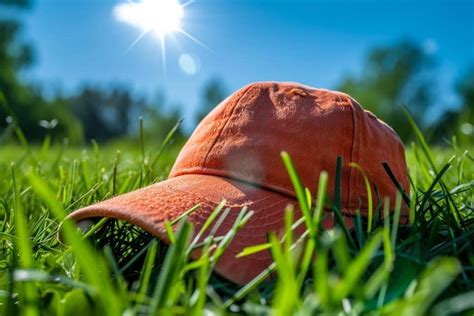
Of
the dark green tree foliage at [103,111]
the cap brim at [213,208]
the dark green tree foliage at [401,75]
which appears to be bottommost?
the dark green tree foliage at [103,111]

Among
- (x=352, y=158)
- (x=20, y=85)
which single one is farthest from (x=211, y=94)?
(x=352, y=158)

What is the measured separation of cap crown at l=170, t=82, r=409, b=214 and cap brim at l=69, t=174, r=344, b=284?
4 cm

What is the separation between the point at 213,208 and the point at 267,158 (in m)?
0.19

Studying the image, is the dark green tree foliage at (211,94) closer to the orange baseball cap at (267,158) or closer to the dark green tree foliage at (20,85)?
the dark green tree foliage at (20,85)

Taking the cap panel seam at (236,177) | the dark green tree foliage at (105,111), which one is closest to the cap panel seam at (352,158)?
the cap panel seam at (236,177)

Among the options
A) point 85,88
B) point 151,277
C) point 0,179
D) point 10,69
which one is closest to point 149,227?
point 151,277

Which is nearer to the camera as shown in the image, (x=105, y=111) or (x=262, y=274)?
(x=262, y=274)

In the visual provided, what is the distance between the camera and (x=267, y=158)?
1173 mm

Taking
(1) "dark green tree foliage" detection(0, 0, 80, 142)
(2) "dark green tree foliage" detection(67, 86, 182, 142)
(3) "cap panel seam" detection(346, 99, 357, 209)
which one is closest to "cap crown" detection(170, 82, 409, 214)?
(3) "cap panel seam" detection(346, 99, 357, 209)

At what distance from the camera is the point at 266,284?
0.79m

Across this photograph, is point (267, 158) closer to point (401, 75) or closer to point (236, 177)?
point (236, 177)

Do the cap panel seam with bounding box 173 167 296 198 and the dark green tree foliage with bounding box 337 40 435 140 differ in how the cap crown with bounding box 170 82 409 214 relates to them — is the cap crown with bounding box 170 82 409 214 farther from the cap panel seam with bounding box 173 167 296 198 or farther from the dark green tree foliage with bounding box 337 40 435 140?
the dark green tree foliage with bounding box 337 40 435 140

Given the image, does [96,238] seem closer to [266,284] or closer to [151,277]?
[151,277]

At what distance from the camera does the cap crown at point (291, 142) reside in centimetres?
117
